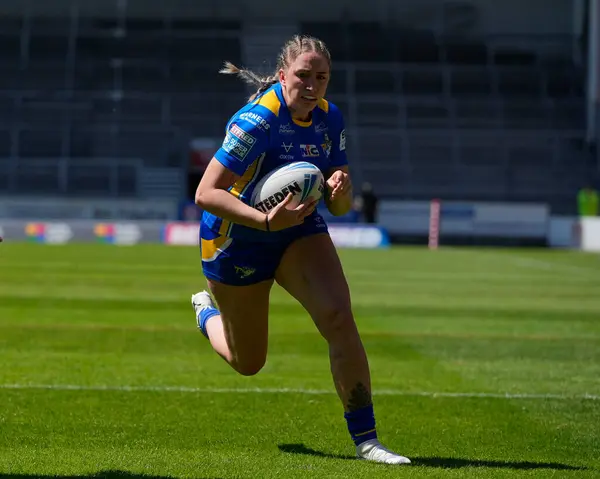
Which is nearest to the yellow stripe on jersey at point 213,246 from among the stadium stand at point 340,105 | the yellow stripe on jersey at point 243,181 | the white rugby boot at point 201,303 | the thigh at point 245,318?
the thigh at point 245,318

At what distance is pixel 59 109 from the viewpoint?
45.9 meters

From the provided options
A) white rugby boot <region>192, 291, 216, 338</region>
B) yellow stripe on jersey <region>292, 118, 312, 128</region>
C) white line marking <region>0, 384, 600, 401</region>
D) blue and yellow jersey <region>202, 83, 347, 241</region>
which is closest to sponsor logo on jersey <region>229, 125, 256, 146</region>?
blue and yellow jersey <region>202, 83, 347, 241</region>

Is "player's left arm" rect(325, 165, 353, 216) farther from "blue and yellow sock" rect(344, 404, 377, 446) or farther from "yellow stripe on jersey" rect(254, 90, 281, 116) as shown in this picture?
"blue and yellow sock" rect(344, 404, 377, 446)

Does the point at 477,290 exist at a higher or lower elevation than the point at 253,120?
lower

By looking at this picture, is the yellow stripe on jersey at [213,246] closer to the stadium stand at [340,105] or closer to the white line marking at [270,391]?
the white line marking at [270,391]

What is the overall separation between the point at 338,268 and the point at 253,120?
0.94 metres

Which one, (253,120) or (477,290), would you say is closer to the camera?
(253,120)

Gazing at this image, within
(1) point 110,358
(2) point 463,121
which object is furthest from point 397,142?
(1) point 110,358

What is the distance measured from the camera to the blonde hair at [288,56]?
21.3 ft

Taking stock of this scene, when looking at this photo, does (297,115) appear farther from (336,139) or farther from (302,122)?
(336,139)

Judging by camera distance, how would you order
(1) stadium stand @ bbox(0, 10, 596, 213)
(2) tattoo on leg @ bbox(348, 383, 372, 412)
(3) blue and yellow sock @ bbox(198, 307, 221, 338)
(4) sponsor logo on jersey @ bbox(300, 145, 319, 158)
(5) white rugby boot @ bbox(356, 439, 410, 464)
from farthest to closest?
(1) stadium stand @ bbox(0, 10, 596, 213)
(3) blue and yellow sock @ bbox(198, 307, 221, 338)
(4) sponsor logo on jersey @ bbox(300, 145, 319, 158)
(2) tattoo on leg @ bbox(348, 383, 372, 412)
(5) white rugby boot @ bbox(356, 439, 410, 464)

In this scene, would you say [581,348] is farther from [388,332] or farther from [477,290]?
[477,290]

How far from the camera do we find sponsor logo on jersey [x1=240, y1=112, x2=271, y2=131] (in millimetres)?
6445

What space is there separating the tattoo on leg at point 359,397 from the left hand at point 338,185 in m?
1.03
